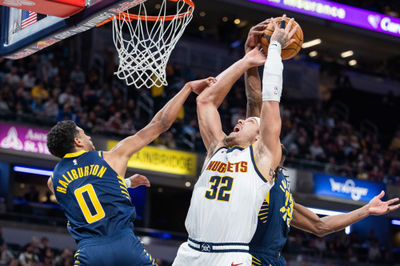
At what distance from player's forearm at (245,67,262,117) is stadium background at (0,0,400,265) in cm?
846

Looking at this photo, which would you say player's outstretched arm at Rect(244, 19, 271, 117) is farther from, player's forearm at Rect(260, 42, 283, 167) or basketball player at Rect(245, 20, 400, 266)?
player's forearm at Rect(260, 42, 283, 167)

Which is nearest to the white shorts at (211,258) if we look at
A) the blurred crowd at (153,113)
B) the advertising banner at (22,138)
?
the advertising banner at (22,138)

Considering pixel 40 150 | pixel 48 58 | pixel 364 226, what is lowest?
pixel 364 226

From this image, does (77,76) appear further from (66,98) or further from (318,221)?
(318,221)

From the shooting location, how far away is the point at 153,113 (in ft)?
54.0

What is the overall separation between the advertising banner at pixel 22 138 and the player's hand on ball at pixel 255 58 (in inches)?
381

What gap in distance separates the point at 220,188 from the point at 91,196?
87cm

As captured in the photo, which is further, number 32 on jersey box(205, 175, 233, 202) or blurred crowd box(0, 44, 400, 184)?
blurred crowd box(0, 44, 400, 184)

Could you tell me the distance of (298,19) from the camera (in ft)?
57.5

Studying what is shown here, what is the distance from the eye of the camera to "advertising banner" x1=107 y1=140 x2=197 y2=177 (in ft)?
49.3

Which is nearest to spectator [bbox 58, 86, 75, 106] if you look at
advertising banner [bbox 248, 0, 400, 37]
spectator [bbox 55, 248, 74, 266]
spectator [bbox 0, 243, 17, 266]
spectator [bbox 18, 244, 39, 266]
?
spectator [bbox 55, 248, 74, 266]

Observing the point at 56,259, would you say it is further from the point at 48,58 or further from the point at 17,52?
the point at 17,52

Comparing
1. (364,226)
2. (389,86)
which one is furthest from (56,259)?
(389,86)

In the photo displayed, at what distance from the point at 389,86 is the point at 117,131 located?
13846 mm
